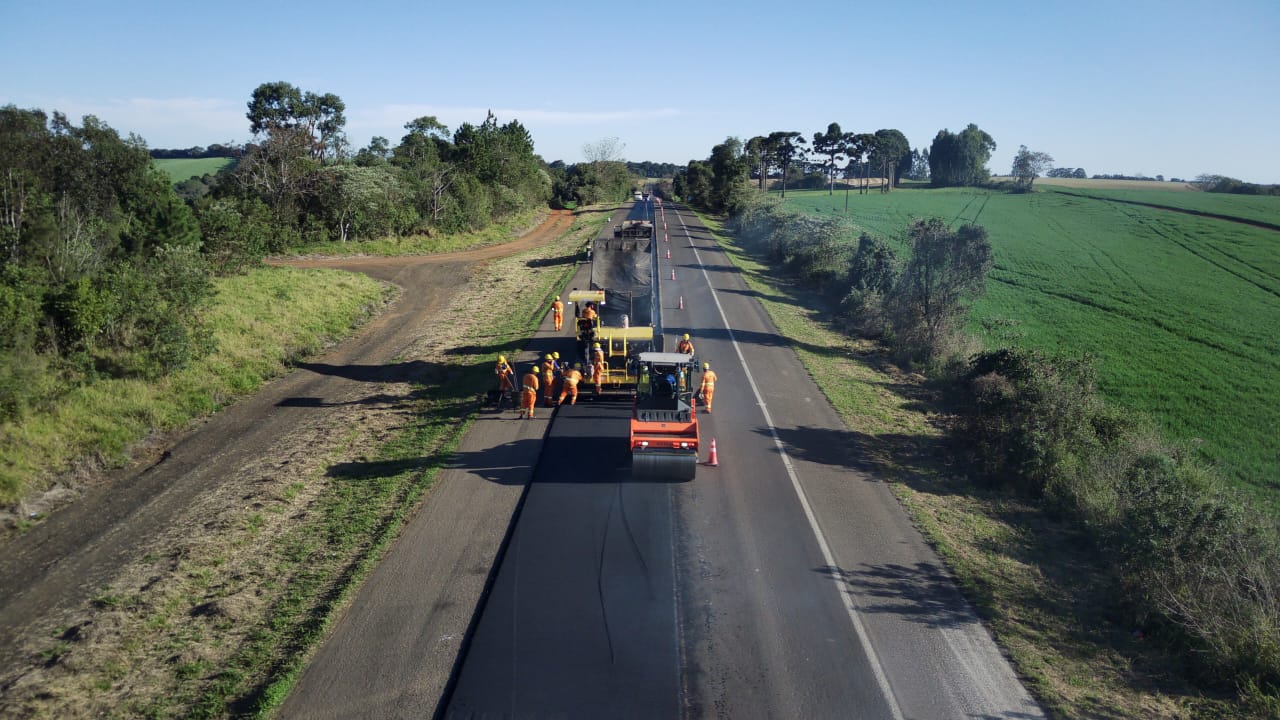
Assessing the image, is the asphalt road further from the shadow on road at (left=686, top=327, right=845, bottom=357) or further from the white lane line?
the shadow on road at (left=686, top=327, right=845, bottom=357)

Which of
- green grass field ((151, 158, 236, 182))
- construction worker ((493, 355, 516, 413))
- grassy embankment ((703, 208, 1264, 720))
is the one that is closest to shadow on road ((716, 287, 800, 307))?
grassy embankment ((703, 208, 1264, 720))

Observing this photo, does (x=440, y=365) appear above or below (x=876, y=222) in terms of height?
below

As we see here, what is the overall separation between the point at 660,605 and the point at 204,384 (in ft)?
54.9

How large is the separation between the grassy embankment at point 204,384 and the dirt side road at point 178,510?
2.82 ft

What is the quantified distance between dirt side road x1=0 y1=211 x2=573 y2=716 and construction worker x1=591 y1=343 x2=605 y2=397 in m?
5.56

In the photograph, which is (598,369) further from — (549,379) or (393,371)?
(393,371)

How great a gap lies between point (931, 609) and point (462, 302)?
28.0m

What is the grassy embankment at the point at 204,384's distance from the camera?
15281 millimetres

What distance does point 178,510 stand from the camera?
14.0 metres

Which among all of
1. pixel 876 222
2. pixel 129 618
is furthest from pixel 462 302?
pixel 876 222

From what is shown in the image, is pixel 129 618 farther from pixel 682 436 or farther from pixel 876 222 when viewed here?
pixel 876 222

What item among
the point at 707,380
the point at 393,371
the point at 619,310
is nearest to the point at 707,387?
the point at 707,380

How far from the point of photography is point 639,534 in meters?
12.6

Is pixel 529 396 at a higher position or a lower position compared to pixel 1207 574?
higher
